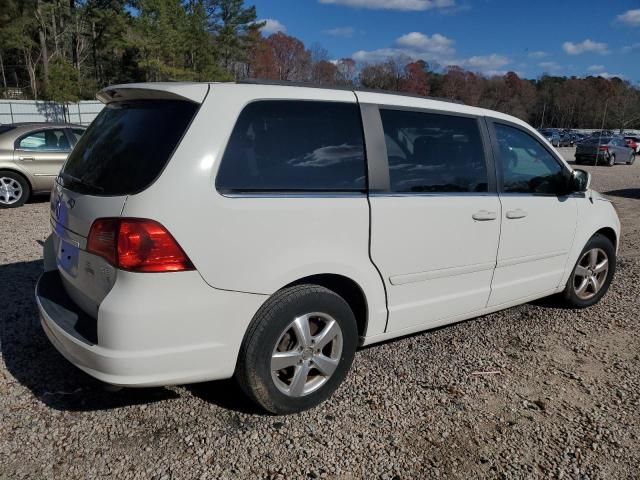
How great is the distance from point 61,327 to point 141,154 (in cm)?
96

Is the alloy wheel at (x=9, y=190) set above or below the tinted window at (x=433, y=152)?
below

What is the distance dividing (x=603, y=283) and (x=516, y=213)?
1858mm

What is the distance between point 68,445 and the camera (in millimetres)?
2541

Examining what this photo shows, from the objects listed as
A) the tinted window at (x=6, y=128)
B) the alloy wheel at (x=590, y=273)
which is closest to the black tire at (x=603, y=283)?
the alloy wheel at (x=590, y=273)

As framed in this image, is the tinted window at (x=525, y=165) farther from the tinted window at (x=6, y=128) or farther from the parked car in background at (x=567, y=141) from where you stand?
the parked car in background at (x=567, y=141)

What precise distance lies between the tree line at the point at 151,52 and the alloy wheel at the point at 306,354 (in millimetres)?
1420

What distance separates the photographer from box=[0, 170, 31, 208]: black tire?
883cm

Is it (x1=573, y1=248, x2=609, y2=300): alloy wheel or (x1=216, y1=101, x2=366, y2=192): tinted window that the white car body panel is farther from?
(x1=216, y1=101, x2=366, y2=192): tinted window

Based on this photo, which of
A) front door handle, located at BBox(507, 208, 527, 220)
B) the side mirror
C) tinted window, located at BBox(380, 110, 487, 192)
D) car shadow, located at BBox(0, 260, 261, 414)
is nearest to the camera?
car shadow, located at BBox(0, 260, 261, 414)

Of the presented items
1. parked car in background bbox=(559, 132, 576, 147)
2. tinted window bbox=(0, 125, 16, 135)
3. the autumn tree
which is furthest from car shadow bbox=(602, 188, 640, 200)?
the autumn tree

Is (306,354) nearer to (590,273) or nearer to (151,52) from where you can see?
(590,273)

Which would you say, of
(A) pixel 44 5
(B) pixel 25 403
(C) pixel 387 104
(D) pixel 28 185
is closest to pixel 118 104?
(C) pixel 387 104

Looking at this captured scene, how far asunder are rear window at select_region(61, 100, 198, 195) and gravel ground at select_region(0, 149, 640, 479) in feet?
4.14

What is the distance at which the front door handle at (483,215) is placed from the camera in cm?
334
